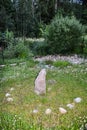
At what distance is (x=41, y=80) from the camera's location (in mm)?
7320

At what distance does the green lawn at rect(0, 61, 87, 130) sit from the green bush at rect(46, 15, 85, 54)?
540cm

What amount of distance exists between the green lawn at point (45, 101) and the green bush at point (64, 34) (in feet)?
17.7

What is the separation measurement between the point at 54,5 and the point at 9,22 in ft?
22.5

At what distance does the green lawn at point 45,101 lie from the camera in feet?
18.1

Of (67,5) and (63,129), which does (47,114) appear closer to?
(63,129)

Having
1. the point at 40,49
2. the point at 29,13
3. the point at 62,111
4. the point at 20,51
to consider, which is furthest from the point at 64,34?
the point at 29,13

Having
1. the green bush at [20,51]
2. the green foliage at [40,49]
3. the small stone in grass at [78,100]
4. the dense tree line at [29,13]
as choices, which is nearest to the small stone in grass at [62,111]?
the small stone in grass at [78,100]

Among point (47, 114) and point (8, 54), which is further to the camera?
point (8, 54)

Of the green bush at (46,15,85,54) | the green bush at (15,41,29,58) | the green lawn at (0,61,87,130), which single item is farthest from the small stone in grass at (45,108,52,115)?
the green bush at (46,15,85,54)

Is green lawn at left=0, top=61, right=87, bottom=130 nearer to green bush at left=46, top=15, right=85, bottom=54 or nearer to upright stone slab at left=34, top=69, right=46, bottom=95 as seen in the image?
upright stone slab at left=34, top=69, right=46, bottom=95

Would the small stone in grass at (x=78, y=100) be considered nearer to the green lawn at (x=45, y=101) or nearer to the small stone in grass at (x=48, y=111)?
the green lawn at (x=45, y=101)

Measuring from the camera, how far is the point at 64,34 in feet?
47.4

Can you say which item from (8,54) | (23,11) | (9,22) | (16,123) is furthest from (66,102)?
(23,11)

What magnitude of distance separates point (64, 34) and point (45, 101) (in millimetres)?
8321
